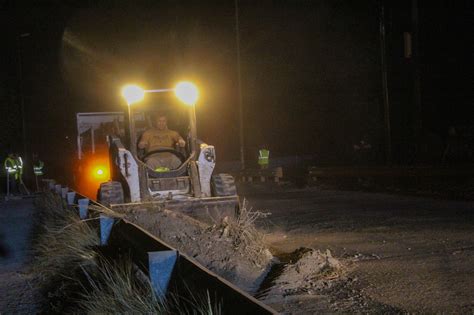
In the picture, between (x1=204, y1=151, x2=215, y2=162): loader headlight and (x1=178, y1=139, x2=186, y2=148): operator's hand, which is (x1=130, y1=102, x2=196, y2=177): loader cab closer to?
(x1=178, y1=139, x2=186, y2=148): operator's hand

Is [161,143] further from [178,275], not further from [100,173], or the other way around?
[178,275]

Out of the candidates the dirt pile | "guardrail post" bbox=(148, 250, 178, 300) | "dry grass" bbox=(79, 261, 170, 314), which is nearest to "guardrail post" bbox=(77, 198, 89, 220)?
the dirt pile

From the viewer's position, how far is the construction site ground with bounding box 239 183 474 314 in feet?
20.8

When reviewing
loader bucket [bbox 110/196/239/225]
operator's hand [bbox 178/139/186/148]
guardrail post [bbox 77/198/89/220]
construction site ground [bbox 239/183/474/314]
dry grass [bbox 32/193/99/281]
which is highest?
operator's hand [bbox 178/139/186/148]

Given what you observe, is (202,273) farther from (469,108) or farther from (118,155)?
(469,108)

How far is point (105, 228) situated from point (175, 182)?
4.99m

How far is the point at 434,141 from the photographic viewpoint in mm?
27797

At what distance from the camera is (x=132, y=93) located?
13.4 meters

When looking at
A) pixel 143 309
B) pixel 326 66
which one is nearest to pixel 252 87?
pixel 326 66

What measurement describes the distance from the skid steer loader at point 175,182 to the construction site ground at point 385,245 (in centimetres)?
118

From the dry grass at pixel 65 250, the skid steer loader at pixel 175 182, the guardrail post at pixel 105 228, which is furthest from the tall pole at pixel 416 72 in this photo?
the guardrail post at pixel 105 228

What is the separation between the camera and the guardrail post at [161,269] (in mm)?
5312

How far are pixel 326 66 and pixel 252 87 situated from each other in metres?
7.31

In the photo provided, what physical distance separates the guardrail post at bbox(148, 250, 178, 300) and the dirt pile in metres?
1.81
